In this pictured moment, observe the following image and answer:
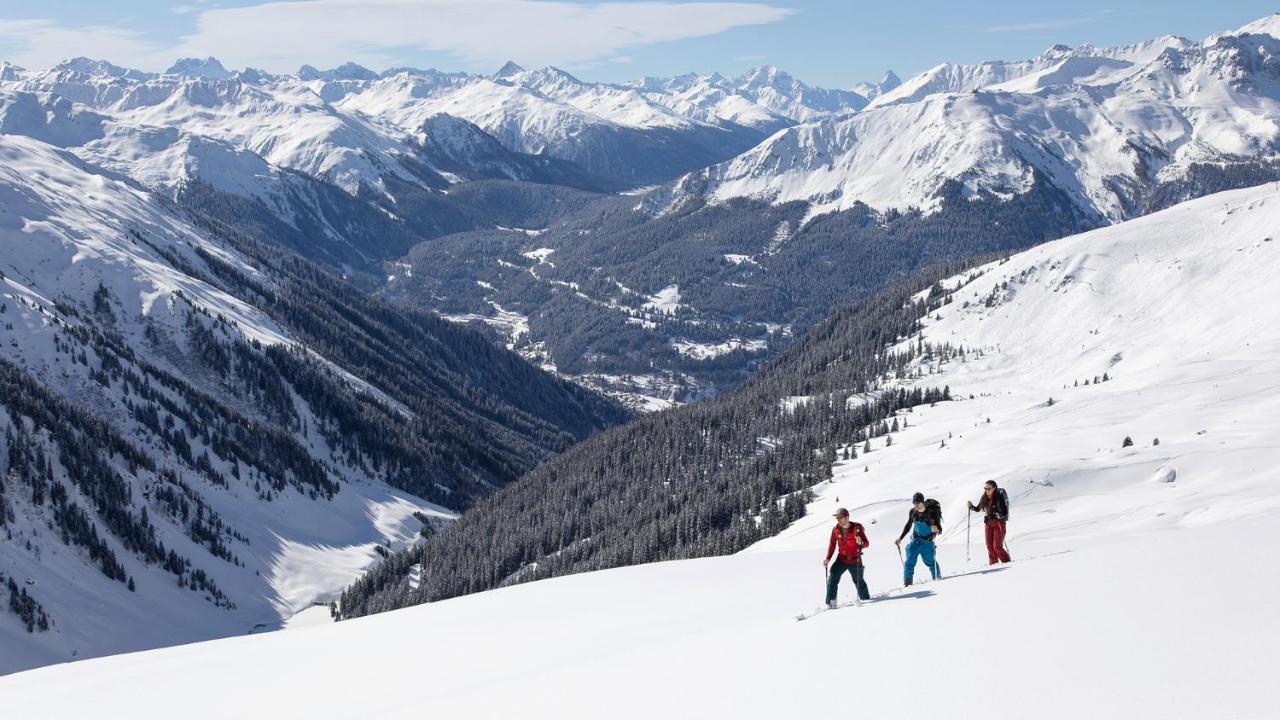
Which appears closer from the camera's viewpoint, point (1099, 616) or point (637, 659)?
point (1099, 616)

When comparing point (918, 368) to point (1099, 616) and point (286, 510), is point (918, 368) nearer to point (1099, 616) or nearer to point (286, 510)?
point (286, 510)

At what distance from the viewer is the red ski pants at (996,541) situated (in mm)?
30688

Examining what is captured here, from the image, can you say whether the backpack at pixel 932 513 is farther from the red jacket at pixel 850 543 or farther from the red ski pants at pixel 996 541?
the red ski pants at pixel 996 541

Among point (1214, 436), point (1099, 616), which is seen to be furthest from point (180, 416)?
point (1099, 616)

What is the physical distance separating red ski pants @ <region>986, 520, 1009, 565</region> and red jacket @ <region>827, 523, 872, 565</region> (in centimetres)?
707

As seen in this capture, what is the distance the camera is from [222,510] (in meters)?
146

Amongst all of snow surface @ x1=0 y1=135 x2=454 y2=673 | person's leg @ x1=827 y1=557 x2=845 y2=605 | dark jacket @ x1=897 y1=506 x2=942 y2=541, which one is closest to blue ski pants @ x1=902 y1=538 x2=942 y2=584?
dark jacket @ x1=897 y1=506 x2=942 y2=541

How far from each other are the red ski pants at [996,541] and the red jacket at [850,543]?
23.2 ft

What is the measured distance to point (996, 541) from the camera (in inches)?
1209

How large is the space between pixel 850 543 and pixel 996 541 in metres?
8.14

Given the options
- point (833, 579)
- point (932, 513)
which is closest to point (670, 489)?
point (932, 513)

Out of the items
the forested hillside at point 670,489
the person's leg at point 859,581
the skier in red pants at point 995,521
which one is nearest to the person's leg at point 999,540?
the skier in red pants at point 995,521

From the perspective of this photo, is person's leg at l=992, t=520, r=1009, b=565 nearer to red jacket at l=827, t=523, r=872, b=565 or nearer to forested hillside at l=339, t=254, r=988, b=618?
red jacket at l=827, t=523, r=872, b=565

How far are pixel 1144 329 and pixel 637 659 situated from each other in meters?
161
